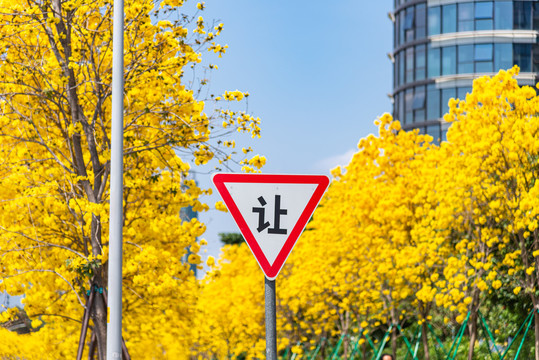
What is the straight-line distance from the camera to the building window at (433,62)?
53.1m

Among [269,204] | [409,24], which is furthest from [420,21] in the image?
[269,204]

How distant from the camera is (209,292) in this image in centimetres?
3747

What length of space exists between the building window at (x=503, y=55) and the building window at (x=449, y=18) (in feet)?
9.90

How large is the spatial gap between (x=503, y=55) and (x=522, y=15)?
2672 mm

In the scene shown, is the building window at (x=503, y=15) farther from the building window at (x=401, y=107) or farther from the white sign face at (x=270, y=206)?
the white sign face at (x=270, y=206)

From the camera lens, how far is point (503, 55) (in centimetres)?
5138

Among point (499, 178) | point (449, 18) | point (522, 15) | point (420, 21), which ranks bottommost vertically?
point (499, 178)

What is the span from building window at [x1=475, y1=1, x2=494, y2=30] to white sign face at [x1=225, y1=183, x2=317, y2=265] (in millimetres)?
48943

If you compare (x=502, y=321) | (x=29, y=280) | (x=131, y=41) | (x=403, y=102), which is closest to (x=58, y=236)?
(x=29, y=280)

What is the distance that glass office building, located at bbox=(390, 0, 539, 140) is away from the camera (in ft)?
168

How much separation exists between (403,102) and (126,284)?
139 ft

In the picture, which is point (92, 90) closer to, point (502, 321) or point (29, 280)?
point (29, 280)

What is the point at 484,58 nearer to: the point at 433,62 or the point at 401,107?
the point at 433,62

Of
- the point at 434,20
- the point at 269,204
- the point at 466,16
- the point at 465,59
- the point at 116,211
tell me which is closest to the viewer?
the point at 269,204
